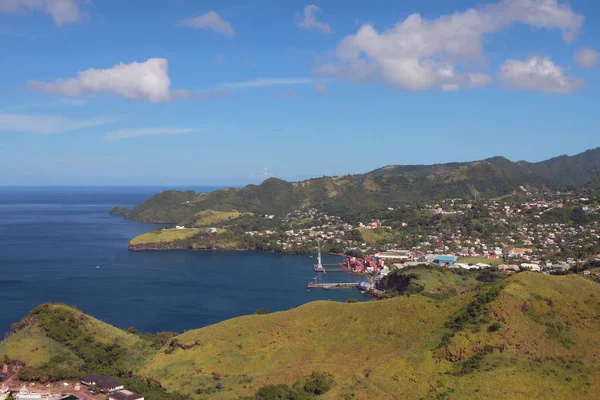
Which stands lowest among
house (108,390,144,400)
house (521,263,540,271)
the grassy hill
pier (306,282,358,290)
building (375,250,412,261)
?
pier (306,282,358,290)

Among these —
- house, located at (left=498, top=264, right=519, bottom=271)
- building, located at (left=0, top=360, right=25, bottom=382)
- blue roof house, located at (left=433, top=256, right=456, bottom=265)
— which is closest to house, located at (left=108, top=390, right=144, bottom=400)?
building, located at (left=0, top=360, right=25, bottom=382)

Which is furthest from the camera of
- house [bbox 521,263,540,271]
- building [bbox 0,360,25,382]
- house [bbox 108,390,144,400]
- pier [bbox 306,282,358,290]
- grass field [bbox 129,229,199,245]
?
grass field [bbox 129,229,199,245]

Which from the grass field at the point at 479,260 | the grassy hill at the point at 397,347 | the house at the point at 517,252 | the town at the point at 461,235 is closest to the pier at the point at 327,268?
the town at the point at 461,235

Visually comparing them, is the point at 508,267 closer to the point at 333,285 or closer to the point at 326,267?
the point at 333,285

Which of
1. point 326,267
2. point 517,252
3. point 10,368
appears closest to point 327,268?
point 326,267

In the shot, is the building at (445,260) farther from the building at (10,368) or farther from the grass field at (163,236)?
the building at (10,368)

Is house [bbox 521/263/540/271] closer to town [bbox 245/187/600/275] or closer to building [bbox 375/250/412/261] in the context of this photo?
town [bbox 245/187/600/275]

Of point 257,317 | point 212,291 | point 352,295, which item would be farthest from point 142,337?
point 352,295
